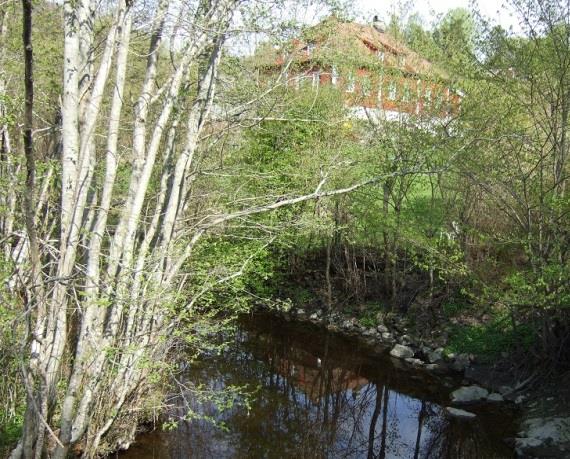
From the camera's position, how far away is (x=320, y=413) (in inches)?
383

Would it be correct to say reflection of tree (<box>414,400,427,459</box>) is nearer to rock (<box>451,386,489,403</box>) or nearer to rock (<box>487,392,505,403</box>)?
rock (<box>451,386,489,403</box>)

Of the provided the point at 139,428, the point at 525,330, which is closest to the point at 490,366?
the point at 525,330

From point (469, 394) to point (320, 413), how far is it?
2828mm

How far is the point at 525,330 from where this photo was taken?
10.8m

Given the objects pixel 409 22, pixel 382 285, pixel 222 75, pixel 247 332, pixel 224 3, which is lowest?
pixel 247 332

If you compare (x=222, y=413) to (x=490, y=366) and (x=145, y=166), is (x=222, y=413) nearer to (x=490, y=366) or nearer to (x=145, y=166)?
(x=145, y=166)

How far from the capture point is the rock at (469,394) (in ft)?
32.4

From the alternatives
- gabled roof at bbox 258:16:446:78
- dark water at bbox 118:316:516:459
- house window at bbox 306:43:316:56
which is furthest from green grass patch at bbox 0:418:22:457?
gabled roof at bbox 258:16:446:78

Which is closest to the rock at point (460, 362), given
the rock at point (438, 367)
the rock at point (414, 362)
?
the rock at point (438, 367)

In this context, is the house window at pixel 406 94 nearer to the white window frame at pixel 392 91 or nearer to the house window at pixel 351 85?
the white window frame at pixel 392 91

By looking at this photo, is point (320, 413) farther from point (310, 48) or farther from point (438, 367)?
point (310, 48)

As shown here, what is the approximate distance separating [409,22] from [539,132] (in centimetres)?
494

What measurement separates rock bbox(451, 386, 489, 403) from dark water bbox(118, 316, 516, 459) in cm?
26

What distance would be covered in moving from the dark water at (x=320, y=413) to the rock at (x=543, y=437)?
265mm
